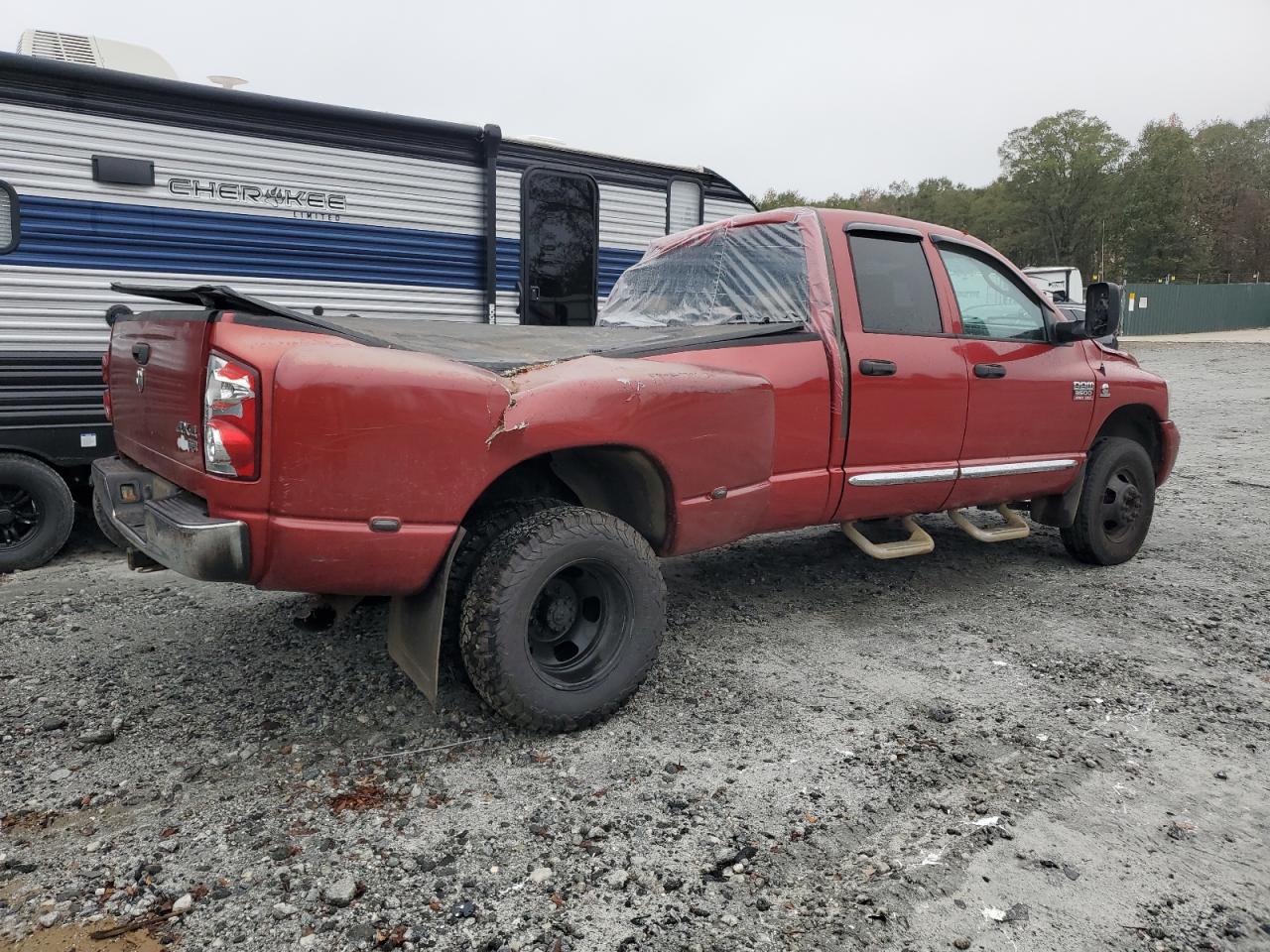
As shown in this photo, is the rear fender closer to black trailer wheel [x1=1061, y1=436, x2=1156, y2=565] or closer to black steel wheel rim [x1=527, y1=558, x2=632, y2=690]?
black steel wheel rim [x1=527, y1=558, x2=632, y2=690]

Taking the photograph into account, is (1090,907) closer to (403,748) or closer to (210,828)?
(403,748)

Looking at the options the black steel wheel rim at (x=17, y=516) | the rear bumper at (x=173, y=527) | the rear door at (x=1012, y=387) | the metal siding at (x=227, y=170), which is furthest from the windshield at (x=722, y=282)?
the black steel wheel rim at (x=17, y=516)

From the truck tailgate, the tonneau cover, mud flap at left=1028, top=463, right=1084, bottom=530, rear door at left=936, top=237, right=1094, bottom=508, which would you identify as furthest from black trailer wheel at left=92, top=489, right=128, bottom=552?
mud flap at left=1028, top=463, right=1084, bottom=530

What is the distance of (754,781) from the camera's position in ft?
9.43

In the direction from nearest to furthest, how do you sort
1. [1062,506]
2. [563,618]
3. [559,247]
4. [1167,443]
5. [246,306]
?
[246,306]
[563,618]
[1062,506]
[1167,443]
[559,247]

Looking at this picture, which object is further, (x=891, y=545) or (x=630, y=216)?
(x=630, y=216)

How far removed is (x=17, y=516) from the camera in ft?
16.7

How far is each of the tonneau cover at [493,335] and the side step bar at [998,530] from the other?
5.38ft

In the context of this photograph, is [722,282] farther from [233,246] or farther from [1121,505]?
[233,246]

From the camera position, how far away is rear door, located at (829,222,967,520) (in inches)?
163

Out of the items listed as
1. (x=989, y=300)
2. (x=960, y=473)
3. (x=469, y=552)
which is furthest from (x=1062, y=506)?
(x=469, y=552)

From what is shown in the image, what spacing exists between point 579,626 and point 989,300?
2996 mm

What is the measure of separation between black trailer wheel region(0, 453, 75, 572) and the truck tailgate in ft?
6.51

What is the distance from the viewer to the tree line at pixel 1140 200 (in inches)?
1978
